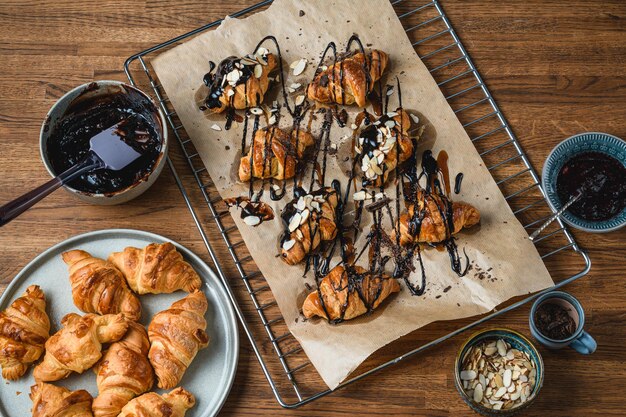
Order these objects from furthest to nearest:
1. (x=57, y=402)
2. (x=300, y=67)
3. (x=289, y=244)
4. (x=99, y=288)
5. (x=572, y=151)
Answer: (x=300, y=67) → (x=572, y=151) → (x=289, y=244) → (x=99, y=288) → (x=57, y=402)

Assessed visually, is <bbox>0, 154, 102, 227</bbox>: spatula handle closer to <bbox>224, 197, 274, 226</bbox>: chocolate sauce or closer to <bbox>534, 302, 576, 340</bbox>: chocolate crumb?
<bbox>224, 197, 274, 226</bbox>: chocolate sauce

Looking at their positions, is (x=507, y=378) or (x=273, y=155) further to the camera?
(x=273, y=155)

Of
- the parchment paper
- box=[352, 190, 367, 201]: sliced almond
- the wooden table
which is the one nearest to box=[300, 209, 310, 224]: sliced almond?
the parchment paper

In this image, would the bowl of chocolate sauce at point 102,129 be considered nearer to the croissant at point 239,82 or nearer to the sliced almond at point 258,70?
the croissant at point 239,82

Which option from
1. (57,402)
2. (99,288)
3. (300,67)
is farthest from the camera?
(300,67)

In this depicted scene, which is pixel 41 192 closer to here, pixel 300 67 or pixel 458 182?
pixel 300 67

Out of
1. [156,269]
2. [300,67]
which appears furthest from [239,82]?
[156,269]

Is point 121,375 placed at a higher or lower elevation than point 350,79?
lower
